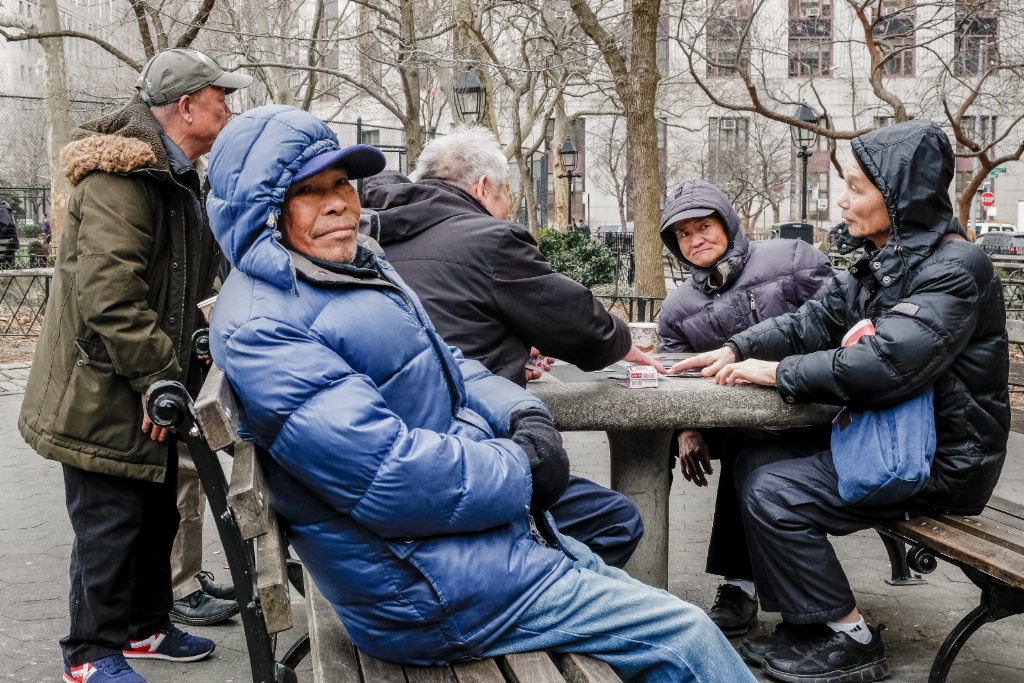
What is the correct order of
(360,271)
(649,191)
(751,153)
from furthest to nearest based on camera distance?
(751,153)
(649,191)
(360,271)

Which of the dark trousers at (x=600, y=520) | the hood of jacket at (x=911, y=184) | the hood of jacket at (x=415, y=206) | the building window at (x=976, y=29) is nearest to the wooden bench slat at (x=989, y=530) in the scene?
the hood of jacket at (x=911, y=184)

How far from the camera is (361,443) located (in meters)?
2.17

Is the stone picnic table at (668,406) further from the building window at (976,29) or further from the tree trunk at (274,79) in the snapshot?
the tree trunk at (274,79)

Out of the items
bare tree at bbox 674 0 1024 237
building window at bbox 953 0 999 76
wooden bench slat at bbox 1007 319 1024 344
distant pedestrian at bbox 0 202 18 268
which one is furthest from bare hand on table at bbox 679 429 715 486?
distant pedestrian at bbox 0 202 18 268

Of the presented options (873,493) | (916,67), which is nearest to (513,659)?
(873,493)

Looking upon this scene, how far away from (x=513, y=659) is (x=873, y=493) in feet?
5.06

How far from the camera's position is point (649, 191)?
10.4 meters

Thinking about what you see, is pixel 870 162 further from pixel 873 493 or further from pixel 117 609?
pixel 117 609

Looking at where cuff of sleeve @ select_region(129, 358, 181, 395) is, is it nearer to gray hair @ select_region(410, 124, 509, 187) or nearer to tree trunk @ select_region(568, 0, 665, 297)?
gray hair @ select_region(410, 124, 509, 187)

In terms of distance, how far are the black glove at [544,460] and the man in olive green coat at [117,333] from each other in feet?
4.60

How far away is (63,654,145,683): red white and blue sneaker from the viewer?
3523 millimetres

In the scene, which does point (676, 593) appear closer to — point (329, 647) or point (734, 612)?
point (734, 612)

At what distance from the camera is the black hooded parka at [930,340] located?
131 inches

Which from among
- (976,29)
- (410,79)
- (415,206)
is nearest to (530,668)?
(415,206)
